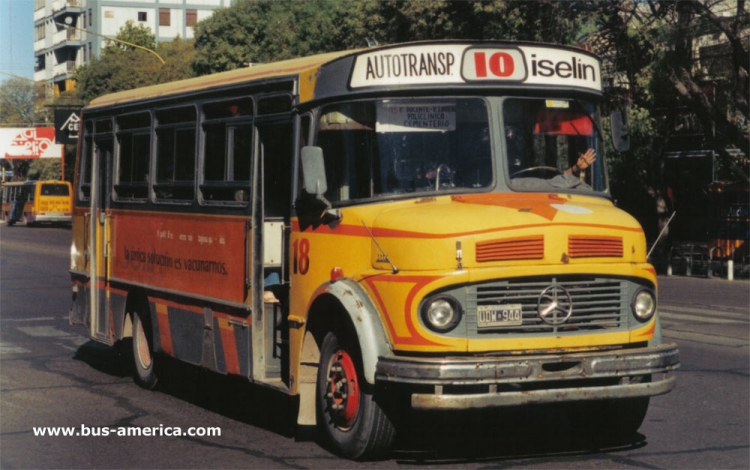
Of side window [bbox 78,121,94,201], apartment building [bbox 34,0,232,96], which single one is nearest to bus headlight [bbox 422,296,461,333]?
side window [bbox 78,121,94,201]

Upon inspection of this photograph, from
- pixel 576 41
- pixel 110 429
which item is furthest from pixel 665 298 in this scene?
pixel 110 429

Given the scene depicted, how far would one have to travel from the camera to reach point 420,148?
26.0ft

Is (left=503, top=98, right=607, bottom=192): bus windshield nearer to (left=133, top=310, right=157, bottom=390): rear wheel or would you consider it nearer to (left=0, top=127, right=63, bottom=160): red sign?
(left=133, top=310, right=157, bottom=390): rear wheel

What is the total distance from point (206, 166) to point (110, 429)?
2355 mm

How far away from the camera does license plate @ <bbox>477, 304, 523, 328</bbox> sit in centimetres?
726

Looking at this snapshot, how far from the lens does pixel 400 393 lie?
751cm

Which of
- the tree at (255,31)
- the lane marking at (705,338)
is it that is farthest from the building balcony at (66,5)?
the lane marking at (705,338)

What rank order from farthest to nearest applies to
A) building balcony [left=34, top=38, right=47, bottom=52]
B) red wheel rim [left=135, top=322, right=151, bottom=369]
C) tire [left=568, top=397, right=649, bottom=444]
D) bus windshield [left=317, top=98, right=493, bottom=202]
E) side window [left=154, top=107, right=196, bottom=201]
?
building balcony [left=34, top=38, right=47, bottom=52], red wheel rim [left=135, top=322, right=151, bottom=369], side window [left=154, top=107, right=196, bottom=201], tire [left=568, top=397, right=649, bottom=444], bus windshield [left=317, top=98, right=493, bottom=202]

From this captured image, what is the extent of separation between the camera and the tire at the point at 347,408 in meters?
7.51

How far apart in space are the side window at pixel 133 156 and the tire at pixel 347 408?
13.3 ft

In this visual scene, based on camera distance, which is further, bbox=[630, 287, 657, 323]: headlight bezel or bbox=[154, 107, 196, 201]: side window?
bbox=[154, 107, 196, 201]: side window

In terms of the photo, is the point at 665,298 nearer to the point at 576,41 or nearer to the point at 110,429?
the point at 576,41

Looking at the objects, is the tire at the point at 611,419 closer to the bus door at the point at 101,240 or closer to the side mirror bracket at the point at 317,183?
the side mirror bracket at the point at 317,183

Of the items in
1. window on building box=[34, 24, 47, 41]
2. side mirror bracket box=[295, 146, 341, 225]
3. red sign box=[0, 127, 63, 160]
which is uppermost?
window on building box=[34, 24, 47, 41]
